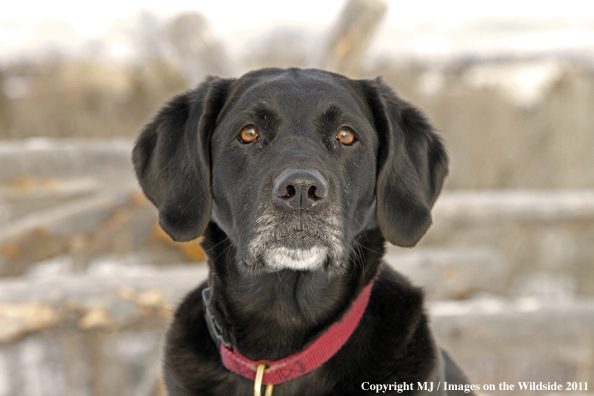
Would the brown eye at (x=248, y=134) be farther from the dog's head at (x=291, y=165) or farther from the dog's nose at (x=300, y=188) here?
the dog's nose at (x=300, y=188)

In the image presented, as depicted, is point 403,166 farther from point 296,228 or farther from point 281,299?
point 281,299

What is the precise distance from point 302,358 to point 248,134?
0.86 m

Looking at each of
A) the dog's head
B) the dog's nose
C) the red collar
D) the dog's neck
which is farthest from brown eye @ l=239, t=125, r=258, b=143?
the red collar

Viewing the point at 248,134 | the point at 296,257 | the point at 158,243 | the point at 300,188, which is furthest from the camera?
the point at 158,243

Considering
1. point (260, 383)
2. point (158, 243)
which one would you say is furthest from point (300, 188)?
point (158, 243)

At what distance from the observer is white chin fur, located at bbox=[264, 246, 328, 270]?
75.8 inches

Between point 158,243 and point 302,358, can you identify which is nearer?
point 302,358

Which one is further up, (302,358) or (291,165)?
(291,165)

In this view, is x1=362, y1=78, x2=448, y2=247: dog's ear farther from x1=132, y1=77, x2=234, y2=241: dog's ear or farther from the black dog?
x1=132, y1=77, x2=234, y2=241: dog's ear

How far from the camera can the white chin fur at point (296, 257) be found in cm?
193

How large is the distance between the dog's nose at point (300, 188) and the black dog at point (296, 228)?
0.16ft

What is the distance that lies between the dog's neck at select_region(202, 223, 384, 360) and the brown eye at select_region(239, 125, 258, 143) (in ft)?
1.39

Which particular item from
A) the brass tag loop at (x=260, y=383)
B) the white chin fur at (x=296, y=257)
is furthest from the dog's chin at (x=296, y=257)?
the brass tag loop at (x=260, y=383)

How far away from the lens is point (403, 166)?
2213 millimetres
